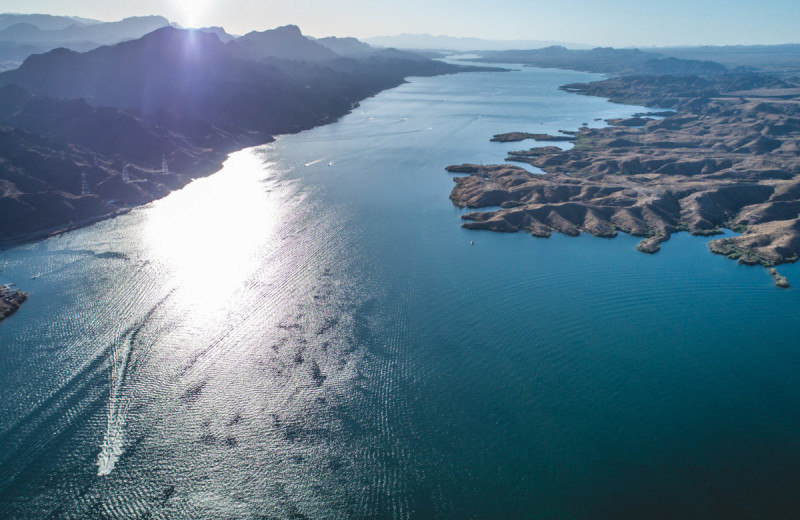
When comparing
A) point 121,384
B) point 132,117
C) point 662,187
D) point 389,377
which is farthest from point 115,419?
point 132,117

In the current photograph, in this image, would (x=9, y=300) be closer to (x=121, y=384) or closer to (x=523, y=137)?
(x=121, y=384)

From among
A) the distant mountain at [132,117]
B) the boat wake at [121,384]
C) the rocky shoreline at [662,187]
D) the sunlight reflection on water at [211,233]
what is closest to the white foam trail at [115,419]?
the boat wake at [121,384]

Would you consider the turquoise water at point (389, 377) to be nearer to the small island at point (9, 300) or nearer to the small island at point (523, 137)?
the small island at point (9, 300)

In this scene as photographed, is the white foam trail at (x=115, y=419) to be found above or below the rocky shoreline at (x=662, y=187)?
below

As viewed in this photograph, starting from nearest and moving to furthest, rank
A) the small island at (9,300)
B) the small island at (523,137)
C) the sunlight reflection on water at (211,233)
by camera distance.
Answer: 1. the small island at (9,300)
2. the sunlight reflection on water at (211,233)
3. the small island at (523,137)

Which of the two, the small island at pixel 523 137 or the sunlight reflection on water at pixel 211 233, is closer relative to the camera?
the sunlight reflection on water at pixel 211 233

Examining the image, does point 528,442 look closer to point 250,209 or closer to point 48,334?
point 48,334
